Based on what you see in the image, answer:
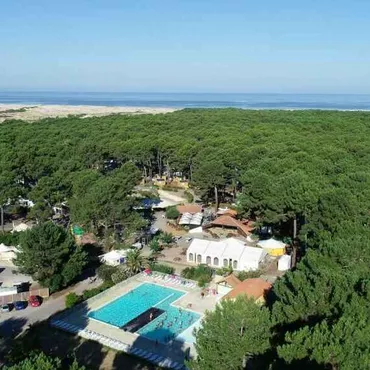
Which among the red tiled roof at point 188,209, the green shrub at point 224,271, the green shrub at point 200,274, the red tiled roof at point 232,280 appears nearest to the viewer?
the red tiled roof at point 232,280

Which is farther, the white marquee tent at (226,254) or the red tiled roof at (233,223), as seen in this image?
the red tiled roof at (233,223)

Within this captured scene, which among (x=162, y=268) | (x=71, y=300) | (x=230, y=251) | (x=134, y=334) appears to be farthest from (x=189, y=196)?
(x=134, y=334)

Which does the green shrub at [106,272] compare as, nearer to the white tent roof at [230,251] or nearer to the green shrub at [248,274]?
the white tent roof at [230,251]

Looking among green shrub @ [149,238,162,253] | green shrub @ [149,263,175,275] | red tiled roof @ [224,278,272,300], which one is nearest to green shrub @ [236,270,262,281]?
red tiled roof @ [224,278,272,300]

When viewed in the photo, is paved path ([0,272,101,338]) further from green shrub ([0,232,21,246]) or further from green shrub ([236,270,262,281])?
green shrub ([236,270,262,281])

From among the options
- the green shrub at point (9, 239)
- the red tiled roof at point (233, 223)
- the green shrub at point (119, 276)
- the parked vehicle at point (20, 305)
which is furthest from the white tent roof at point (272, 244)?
the green shrub at point (9, 239)

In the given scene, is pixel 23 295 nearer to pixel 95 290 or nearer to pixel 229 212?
pixel 95 290
